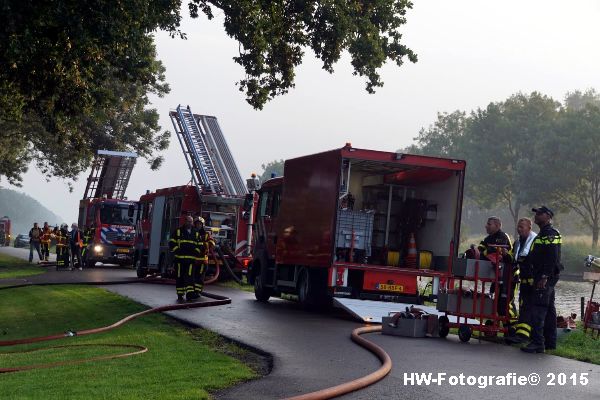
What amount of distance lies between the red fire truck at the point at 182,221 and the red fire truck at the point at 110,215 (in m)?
6.80

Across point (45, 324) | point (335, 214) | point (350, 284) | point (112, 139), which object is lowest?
point (45, 324)

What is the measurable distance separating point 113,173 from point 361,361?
29.0m

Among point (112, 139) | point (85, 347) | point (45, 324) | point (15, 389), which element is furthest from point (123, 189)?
point (15, 389)

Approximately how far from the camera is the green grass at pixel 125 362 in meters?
8.66

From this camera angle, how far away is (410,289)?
1684cm

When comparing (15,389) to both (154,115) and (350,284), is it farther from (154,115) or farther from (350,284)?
(154,115)

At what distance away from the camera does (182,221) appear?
84.4 ft

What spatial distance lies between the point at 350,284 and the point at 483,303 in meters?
4.03

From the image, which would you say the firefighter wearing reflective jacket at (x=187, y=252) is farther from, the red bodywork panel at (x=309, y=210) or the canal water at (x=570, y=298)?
the canal water at (x=570, y=298)

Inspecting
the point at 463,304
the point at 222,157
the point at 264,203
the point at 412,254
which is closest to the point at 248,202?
the point at 264,203

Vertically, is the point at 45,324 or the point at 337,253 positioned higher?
the point at 337,253

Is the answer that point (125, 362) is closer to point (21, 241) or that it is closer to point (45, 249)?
point (45, 249)

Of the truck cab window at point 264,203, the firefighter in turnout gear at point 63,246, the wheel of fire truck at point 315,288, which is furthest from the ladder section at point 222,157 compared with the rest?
the wheel of fire truck at point 315,288

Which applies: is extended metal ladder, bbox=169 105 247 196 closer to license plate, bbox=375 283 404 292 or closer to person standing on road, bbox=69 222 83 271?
person standing on road, bbox=69 222 83 271
